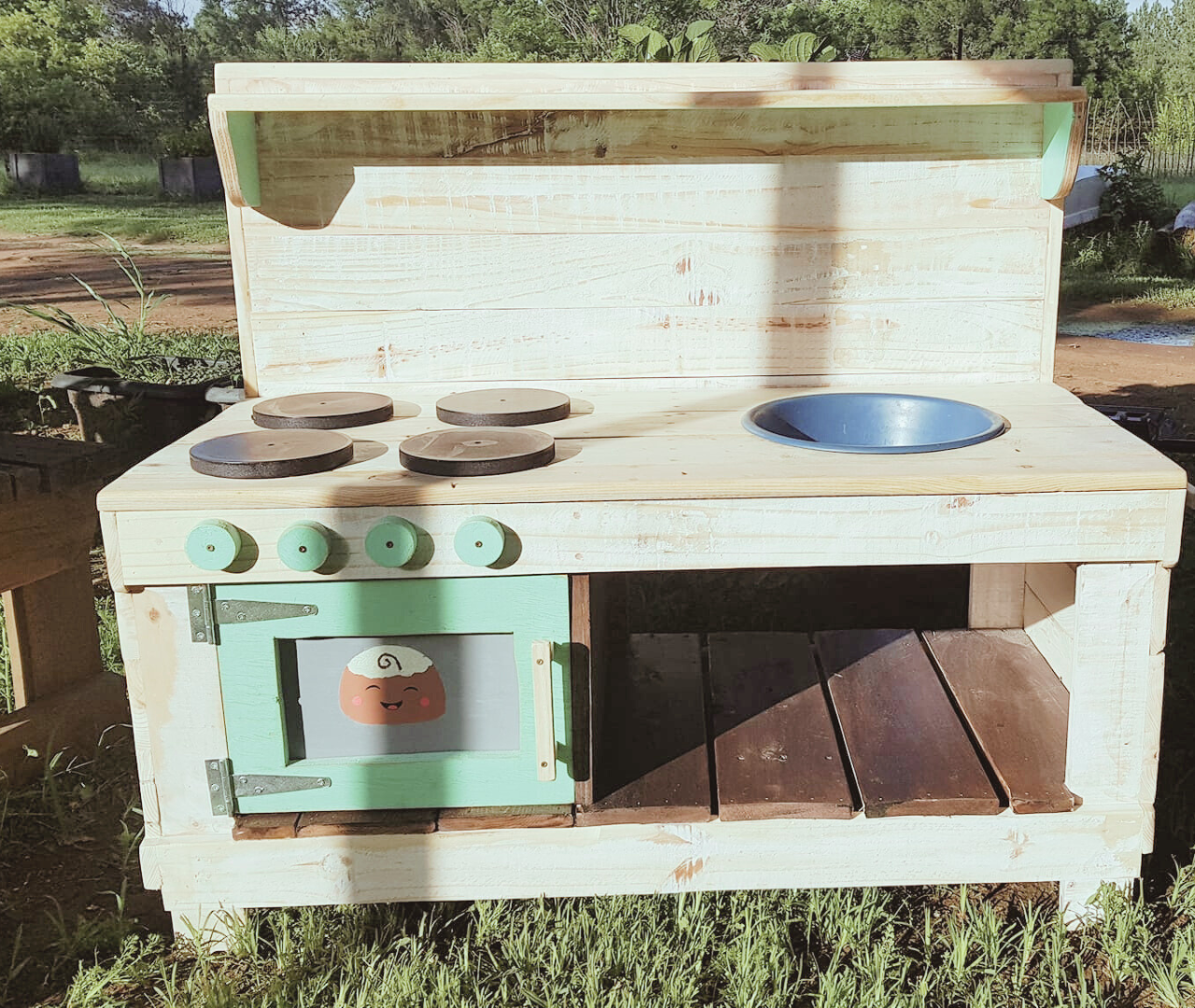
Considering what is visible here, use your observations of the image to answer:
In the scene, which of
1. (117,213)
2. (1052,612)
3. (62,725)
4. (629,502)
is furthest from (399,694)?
(117,213)

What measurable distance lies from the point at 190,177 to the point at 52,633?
15.4 m

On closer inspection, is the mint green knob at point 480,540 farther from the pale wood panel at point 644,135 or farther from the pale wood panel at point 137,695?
the pale wood panel at point 644,135

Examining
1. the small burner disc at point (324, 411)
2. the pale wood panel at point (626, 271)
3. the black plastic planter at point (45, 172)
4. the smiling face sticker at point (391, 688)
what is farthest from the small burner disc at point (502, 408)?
the black plastic planter at point (45, 172)

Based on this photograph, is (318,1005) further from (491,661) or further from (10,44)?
(10,44)

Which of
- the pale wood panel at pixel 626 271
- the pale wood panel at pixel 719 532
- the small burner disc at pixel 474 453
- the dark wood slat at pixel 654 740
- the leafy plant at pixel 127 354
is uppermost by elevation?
the pale wood panel at pixel 626 271

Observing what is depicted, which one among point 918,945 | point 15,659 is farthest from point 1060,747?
point 15,659

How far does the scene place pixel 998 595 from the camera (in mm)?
2465

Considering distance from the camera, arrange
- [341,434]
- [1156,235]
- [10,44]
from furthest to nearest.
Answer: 1. [10,44]
2. [1156,235]
3. [341,434]

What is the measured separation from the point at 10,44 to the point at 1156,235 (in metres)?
21.5

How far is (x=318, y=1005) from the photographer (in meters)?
1.71

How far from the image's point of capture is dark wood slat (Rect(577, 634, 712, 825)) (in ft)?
5.87

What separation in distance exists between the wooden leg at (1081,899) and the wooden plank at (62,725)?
1.95 m

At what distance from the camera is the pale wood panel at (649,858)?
5.83 ft

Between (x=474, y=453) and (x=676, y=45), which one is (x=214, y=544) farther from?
(x=676, y=45)
